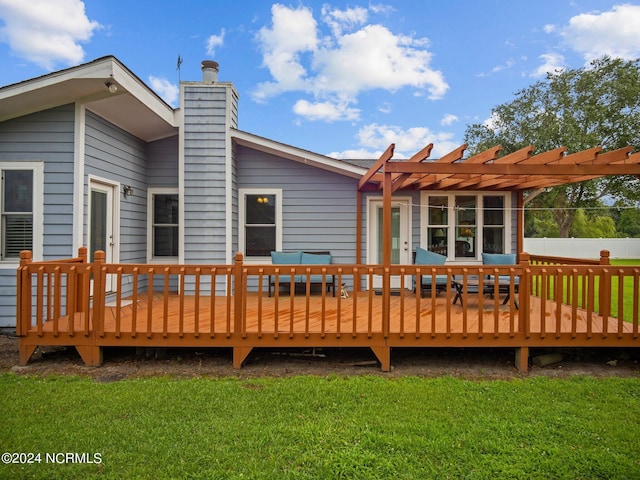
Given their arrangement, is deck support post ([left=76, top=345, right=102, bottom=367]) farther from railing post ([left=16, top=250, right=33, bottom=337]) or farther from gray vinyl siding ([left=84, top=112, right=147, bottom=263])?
gray vinyl siding ([left=84, top=112, right=147, bottom=263])

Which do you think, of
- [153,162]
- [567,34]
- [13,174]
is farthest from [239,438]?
[567,34]


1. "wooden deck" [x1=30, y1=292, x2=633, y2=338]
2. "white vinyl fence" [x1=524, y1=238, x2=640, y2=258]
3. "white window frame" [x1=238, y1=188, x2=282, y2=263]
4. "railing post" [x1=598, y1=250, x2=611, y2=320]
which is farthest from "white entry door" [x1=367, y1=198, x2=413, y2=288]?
"white vinyl fence" [x1=524, y1=238, x2=640, y2=258]

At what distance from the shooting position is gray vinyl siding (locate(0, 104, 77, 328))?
201 inches

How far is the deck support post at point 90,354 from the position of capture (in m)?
4.18

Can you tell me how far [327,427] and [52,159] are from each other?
491 cm

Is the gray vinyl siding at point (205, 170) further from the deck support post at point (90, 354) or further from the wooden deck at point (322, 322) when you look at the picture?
the deck support post at point (90, 354)

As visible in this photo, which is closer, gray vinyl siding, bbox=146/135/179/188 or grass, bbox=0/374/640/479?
grass, bbox=0/374/640/479

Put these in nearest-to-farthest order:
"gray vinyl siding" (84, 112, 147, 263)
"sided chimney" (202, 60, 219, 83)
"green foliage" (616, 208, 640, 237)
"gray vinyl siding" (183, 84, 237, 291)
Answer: "gray vinyl siding" (84, 112, 147, 263), "gray vinyl siding" (183, 84, 237, 291), "sided chimney" (202, 60, 219, 83), "green foliage" (616, 208, 640, 237)

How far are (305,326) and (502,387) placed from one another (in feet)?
6.68

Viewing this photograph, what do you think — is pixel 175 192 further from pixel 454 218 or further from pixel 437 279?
pixel 454 218

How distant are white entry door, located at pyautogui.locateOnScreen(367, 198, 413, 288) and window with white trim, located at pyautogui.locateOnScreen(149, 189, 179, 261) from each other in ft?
11.9

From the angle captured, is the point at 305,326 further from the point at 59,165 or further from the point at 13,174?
the point at 13,174

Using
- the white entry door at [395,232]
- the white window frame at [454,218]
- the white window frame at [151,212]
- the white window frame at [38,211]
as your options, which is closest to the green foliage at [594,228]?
the white window frame at [454,218]

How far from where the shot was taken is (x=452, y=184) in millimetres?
6688
